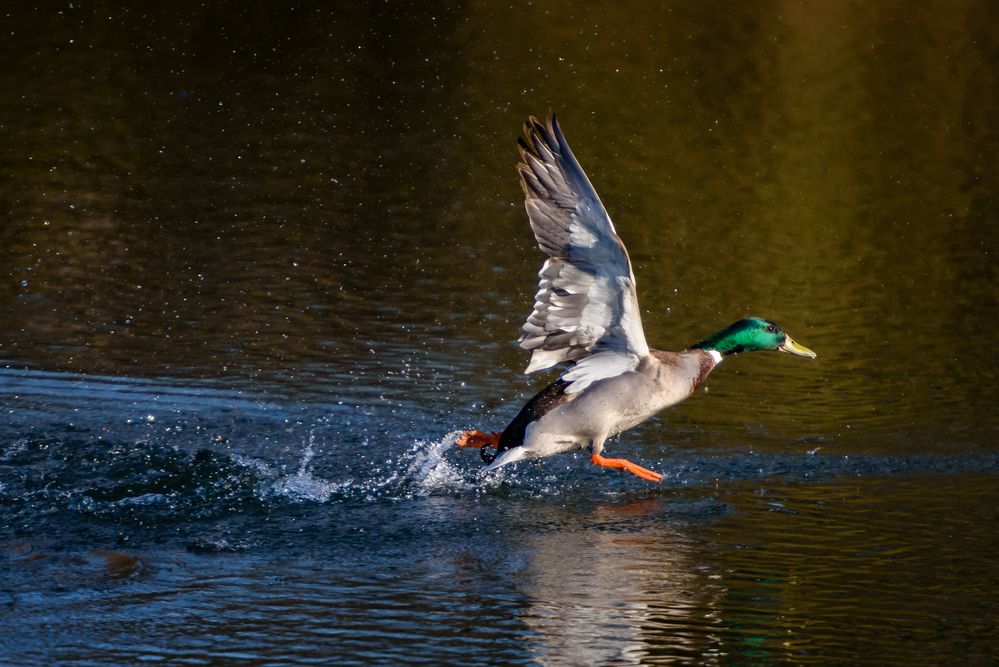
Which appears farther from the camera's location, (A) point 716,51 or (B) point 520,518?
(A) point 716,51

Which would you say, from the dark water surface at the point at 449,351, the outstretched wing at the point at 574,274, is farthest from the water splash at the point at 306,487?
the outstretched wing at the point at 574,274

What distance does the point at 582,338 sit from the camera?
7805 millimetres

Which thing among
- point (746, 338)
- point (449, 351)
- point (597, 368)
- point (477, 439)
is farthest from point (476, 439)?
point (449, 351)

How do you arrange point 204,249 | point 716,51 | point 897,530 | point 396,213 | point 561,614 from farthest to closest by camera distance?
point 716,51 → point 396,213 → point 204,249 → point 897,530 → point 561,614

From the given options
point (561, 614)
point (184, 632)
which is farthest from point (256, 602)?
point (561, 614)

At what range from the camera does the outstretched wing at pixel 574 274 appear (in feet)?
23.5

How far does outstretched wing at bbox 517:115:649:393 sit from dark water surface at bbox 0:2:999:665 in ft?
2.52

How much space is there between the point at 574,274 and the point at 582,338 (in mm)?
526

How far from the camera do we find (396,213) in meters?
14.3

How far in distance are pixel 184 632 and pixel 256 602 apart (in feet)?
1.39

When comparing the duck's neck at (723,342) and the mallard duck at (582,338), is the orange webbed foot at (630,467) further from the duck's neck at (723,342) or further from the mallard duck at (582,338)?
the duck's neck at (723,342)

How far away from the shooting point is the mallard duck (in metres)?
7.20

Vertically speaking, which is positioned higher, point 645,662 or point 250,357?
point 250,357

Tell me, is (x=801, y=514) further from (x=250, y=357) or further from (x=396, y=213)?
(x=396, y=213)
